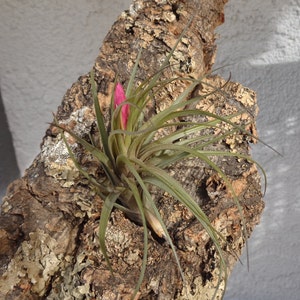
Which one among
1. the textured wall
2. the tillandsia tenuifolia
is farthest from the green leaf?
the textured wall

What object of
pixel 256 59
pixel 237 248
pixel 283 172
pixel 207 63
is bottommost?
pixel 283 172

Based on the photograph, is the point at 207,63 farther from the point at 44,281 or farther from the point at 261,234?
the point at 261,234

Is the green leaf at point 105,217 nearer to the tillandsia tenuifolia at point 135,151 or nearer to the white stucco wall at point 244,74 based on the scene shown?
the tillandsia tenuifolia at point 135,151

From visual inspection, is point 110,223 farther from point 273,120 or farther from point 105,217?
point 273,120

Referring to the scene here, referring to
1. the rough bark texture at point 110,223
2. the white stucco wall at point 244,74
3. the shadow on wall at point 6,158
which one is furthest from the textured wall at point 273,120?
the shadow on wall at point 6,158

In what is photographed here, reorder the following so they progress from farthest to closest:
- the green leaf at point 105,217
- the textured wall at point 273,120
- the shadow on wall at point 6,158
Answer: the shadow on wall at point 6,158
the textured wall at point 273,120
the green leaf at point 105,217

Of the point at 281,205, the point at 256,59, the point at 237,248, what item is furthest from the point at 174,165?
the point at 281,205
